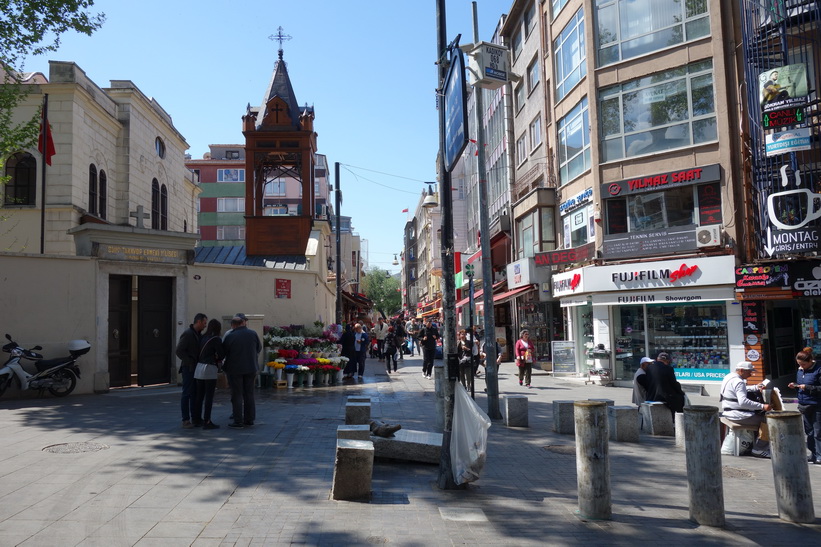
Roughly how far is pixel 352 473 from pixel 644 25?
17.7 meters

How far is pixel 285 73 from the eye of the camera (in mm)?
26359

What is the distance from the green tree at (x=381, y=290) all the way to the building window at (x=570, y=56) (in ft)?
242

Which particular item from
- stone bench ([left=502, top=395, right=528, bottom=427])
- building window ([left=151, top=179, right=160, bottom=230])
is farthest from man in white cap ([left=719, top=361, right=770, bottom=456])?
building window ([left=151, top=179, right=160, bottom=230])

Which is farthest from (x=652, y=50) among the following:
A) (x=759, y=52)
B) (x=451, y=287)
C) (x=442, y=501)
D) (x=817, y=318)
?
(x=442, y=501)

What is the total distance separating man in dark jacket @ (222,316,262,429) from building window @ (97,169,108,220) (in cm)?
1741

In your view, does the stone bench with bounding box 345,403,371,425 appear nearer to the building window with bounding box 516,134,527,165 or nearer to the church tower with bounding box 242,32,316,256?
the church tower with bounding box 242,32,316,256

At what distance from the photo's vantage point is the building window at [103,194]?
24.5m

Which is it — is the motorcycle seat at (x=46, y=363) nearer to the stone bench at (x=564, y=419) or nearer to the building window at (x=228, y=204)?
the stone bench at (x=564, y=419)

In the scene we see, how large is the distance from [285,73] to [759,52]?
1762 centimetres

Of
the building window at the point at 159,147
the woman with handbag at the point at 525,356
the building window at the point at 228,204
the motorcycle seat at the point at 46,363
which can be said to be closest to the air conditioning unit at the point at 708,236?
the woman with handbag at the point at 525,356

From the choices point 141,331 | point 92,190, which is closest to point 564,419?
point 141,331

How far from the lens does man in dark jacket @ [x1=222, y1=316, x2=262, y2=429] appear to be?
9.65m

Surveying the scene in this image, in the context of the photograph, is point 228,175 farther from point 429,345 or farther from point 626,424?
point 626,424

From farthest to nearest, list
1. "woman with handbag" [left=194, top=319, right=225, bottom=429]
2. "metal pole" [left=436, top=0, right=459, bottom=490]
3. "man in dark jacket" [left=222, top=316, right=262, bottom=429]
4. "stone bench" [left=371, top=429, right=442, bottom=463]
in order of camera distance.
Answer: "man in dark jacket" [left=222, top=316, right=262, bottom=429] → "woman with handbag" [left=194, top=319, right=225, bottom=429] → "stone bench" [left=371, top=429, right=442, bottom=463] → "metal pole" [left=436, top=0, right=459, bottom=490]
